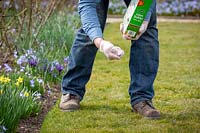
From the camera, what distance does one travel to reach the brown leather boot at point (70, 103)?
415 centimetres

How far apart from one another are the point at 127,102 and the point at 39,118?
76cm

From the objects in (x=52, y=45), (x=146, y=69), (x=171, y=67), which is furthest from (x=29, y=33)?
(x=146, y=69)

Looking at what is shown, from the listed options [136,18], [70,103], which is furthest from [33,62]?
[136,18]

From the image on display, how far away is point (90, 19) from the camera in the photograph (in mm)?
3383

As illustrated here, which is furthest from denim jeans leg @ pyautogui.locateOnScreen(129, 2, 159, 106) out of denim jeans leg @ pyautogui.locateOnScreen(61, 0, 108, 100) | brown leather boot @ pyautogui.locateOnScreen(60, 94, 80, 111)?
brown leather boot @ pyautogui.locateOnScreen(60, 94, 80, 111)

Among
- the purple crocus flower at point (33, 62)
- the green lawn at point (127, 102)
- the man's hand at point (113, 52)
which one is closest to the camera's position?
the man's hand at point (113, 52)

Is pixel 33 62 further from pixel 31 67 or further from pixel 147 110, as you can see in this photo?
pixel 147 110

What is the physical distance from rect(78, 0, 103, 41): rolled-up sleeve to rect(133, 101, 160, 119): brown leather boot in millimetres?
852

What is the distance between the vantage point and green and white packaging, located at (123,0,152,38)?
3.24 metres

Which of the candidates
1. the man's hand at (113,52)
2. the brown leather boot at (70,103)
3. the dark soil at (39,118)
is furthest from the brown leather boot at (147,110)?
the man's hand at (113,52)

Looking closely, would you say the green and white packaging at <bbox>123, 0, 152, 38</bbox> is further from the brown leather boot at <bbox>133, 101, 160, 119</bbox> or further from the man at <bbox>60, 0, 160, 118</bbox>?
the brown leather boot at <bbox>133, 101, 160, 119</bbox>

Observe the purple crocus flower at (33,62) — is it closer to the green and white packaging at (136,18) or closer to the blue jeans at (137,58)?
the blue jeans at (137,58)

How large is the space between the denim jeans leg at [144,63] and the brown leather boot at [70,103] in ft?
1.38

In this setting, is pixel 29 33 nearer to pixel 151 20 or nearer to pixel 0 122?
pixel 151 20
